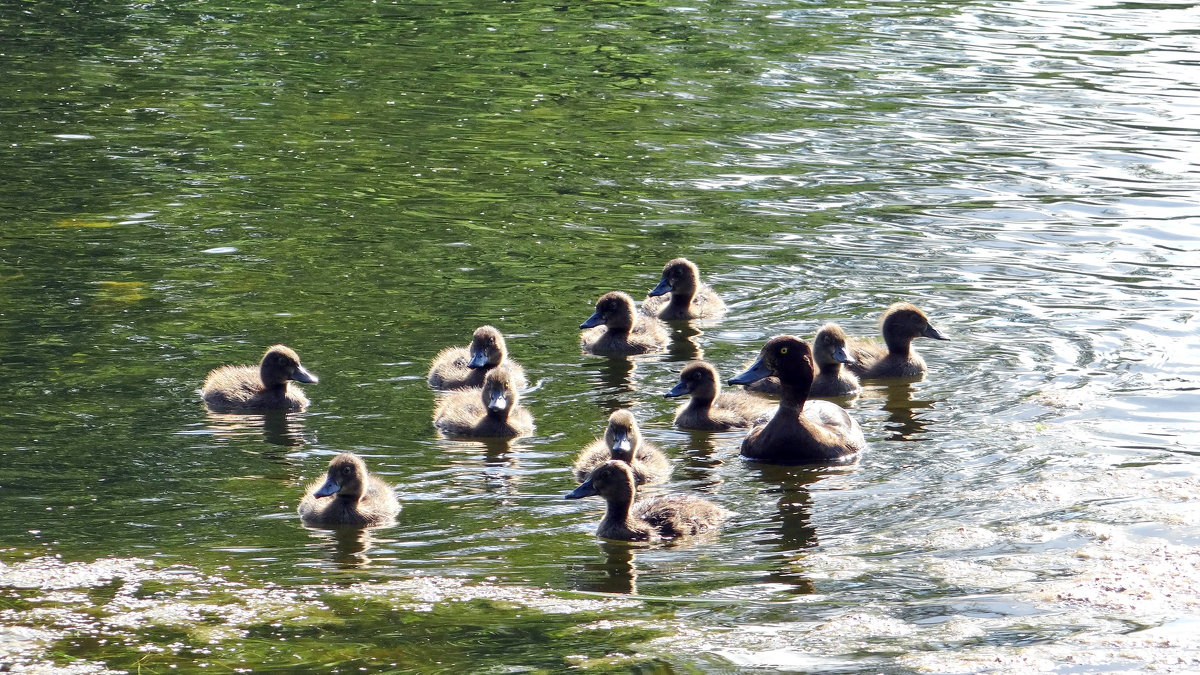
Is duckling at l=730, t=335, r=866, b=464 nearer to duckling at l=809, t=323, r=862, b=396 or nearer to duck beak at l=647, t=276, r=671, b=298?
duckling at l=809, t=323, r=862, b=396

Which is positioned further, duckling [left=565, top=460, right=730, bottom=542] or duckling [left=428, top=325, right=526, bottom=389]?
duckling [left=428, top=325, right=526, bottom=389]

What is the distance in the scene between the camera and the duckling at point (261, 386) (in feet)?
37.1

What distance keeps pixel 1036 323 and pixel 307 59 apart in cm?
1248

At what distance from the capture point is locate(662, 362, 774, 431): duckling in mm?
11289

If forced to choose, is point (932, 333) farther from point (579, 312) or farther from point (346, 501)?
point (346, 501)

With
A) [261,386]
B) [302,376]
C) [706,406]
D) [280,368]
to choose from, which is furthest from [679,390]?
[261,386]

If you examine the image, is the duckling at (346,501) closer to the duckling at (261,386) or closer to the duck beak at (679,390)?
the duckling at (261,386)

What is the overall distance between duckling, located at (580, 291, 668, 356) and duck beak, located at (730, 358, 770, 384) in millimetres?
1710

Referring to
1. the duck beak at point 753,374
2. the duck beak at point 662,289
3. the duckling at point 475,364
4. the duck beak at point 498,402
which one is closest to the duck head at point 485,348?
the duckling at point 475,364

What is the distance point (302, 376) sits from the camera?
1149 cm

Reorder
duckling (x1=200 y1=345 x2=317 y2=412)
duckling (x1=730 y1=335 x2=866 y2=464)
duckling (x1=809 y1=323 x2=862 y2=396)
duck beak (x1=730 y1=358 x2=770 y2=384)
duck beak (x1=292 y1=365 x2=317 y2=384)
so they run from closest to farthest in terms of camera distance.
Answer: duckling (x1=730 y1=335 x2=866 y2=464) → duck beak (x1=730 y1=358 x2=770 y2=384) → duckling (x1=200 y1=345 x2=317 y2=412) → duck beak (x1=292 y1=365 x2=317 y2=384) → duckling (x1=809 y1=323 x2=862 y2=396)

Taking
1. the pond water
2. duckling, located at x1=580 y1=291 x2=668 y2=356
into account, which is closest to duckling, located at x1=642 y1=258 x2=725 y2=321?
the pond water

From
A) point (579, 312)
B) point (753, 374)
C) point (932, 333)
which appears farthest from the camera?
point (579, 312)

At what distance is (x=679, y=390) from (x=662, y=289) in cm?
234
